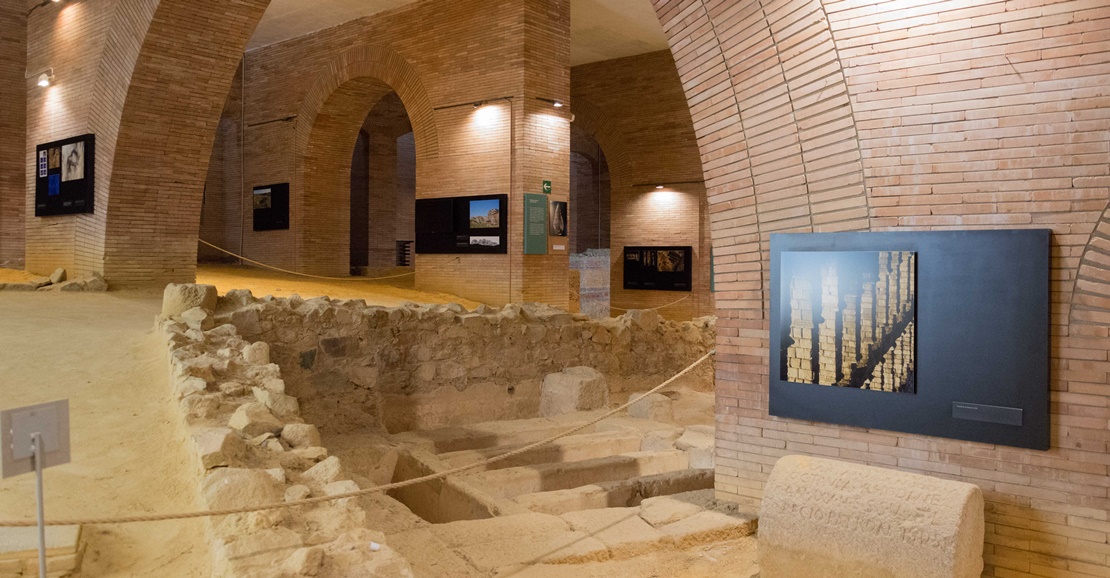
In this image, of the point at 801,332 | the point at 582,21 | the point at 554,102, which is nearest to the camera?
the point at 801,332

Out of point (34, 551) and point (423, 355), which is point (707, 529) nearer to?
point (34, 551)

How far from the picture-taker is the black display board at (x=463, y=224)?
13523mm

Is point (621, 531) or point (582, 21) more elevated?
point (582, 21)

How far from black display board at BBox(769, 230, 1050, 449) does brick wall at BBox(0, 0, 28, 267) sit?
16.1 meters

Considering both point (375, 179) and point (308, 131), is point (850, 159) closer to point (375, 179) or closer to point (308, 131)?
point (308, 131)

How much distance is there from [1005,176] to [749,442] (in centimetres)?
240

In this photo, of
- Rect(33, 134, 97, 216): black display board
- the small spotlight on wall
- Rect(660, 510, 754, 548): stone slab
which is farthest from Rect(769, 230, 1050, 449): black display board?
Rect(33, 134, 97, 216): black display board

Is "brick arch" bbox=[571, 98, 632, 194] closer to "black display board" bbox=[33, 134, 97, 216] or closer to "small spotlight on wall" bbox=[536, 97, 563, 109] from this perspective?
"small spotlight on wall" bbox=[536, 97, 563, 109]

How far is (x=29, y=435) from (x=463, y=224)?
11.4 metres

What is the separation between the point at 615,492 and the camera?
6.56 m

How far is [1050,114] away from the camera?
167 inches

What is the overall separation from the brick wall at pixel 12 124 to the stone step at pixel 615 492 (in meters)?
14.2

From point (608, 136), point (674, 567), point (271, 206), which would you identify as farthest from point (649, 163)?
point (674, 567)

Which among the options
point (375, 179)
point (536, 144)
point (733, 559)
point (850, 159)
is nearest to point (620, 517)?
point (733, 559)
